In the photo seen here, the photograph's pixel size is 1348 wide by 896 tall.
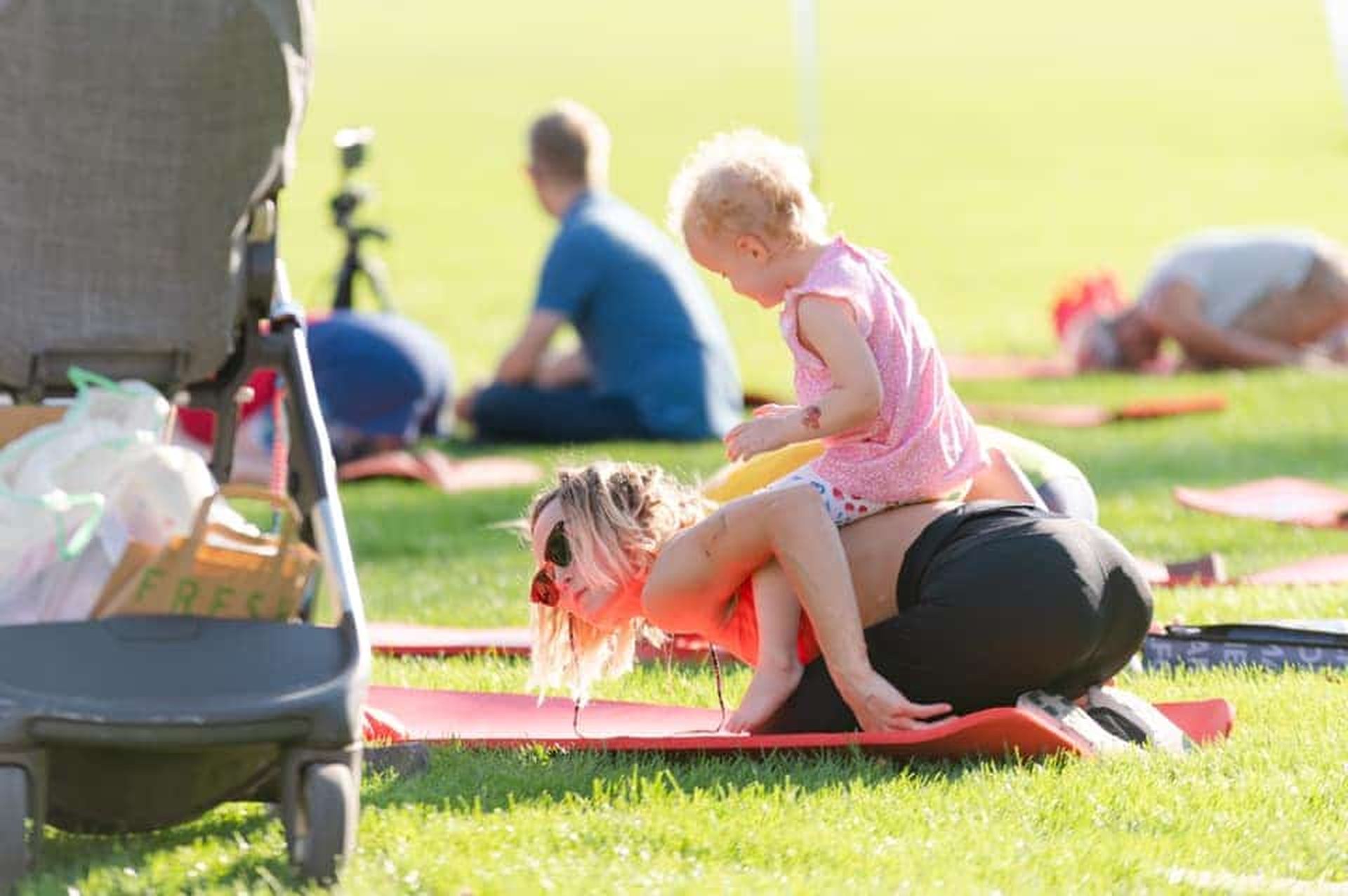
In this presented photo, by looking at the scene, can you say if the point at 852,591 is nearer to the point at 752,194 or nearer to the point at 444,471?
the point at 752,194

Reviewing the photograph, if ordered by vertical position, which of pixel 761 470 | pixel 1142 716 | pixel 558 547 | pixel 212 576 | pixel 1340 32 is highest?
pixel 1340 32

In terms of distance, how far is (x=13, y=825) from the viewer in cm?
329

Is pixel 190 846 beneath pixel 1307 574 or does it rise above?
above

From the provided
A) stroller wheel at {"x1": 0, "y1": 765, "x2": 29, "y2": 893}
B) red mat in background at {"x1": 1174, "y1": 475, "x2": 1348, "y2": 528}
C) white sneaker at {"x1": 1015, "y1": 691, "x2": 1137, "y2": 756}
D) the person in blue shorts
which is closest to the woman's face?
white sneaker at {"x1": 1015, "y1": 691, "x2": 1137, "y2": 756}

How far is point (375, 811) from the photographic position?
379 cm

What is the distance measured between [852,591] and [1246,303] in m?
8.32

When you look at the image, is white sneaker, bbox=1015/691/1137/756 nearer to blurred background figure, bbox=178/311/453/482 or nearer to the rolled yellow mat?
the rolled yellow mat

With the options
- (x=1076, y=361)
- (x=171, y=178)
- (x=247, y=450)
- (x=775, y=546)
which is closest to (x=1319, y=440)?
(x=1076, y=361)

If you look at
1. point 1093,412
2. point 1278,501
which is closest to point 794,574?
point 1278,501

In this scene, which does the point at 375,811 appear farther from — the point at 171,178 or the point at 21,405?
the point at 171,178

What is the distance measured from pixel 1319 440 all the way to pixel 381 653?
17.5 ft

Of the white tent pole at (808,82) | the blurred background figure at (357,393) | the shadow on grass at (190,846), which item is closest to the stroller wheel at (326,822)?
the shadow on grass at (190,846)

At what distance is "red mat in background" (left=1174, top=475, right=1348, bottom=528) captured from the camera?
24.7 ft

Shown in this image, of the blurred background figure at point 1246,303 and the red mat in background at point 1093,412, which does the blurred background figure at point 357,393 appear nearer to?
the red mat in background at point 1093,412
